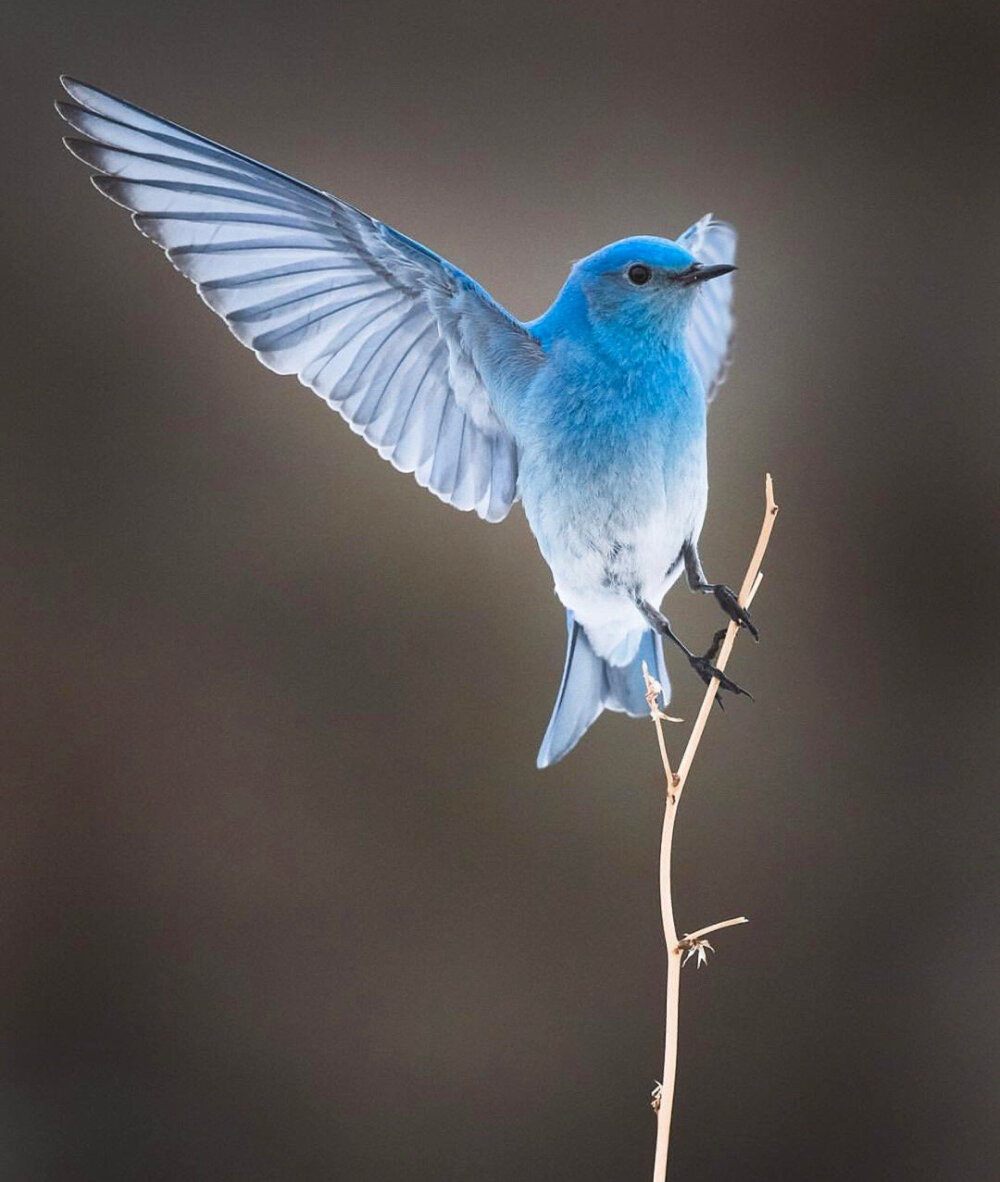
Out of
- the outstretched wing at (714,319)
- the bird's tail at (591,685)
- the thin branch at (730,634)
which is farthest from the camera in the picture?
the outstretched wing at (714,319)

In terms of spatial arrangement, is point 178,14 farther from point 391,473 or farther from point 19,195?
point 391,473

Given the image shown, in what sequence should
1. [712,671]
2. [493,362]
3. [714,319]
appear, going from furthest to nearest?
[714,319] → [493,362] → [712,671]

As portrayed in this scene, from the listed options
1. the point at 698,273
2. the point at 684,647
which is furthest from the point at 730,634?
the point at 698,273

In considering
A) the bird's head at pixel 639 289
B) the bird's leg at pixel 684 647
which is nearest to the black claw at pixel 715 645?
the bird's leg at pixel 684 647

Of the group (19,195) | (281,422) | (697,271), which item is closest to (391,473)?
(281,422)

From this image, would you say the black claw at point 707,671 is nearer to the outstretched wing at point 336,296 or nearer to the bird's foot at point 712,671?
the bird's foot at point 712,671

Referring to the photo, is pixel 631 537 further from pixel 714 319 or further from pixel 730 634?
pixel 714 319
